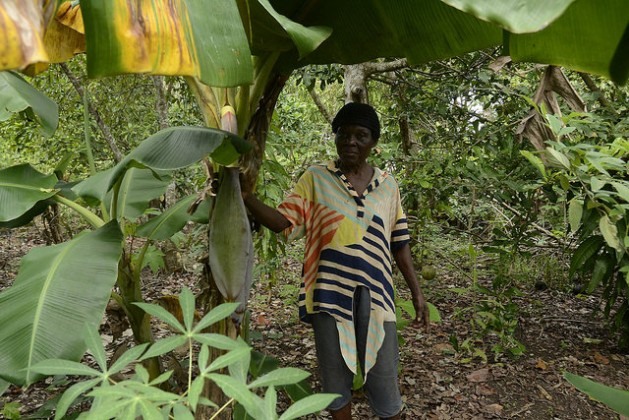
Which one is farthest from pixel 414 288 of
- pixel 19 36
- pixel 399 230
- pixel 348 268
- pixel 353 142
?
pixel 19 36

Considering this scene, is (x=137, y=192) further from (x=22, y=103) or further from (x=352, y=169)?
(x=352, y=169)

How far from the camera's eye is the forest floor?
9.66 ft

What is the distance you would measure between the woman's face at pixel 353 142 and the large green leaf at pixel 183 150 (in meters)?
0.77

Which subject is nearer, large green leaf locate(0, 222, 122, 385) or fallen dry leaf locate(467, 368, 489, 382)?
large green leaf locate(0, 222, 122, 385)

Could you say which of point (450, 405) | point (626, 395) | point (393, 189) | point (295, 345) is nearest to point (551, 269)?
point (450, 405)

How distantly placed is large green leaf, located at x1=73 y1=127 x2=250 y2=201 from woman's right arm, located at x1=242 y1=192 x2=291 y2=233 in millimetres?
336

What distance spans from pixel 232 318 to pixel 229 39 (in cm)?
103

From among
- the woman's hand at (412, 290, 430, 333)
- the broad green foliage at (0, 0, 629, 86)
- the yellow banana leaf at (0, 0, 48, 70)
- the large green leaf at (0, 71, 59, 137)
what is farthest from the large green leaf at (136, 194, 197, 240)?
the yellow banana leaf at (0, 0, 48, 70)

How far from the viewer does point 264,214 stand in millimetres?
1963

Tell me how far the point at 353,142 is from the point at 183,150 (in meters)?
0.91

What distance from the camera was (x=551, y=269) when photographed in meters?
4.84

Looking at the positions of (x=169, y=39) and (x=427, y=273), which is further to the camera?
(x=427, y=273)

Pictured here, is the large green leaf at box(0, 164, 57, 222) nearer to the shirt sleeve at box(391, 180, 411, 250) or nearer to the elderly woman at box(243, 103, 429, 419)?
the elderly woman at box(243, 103, 429, 419)

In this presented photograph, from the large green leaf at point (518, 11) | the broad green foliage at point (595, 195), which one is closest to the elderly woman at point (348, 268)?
the broad green foliage at point (595, 195)
